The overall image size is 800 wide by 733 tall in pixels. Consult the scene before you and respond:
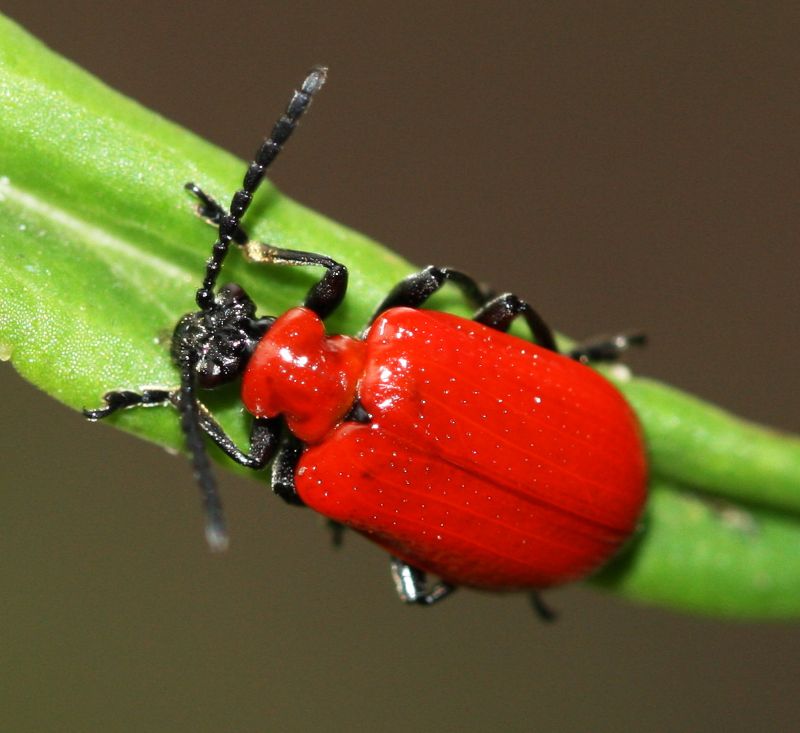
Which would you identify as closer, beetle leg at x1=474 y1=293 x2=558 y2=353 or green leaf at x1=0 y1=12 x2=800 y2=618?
green leaf at x1=0 y1=12 x2=800 y2=618

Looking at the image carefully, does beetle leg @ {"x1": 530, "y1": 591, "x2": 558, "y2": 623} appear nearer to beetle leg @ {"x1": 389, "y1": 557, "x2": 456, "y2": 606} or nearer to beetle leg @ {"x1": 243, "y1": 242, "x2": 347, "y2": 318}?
beetle leg @ {"x1": 389, "y1": 557, "x2": 456, "y2": 606}

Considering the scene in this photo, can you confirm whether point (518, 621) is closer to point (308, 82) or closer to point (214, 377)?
point (214, 377)

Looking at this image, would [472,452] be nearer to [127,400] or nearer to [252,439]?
[252,439]

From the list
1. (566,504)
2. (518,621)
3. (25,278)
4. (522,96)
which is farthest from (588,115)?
(25,278)

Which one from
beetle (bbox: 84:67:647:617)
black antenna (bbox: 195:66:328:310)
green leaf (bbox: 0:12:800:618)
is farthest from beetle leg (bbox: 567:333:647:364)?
black antenna (bbox: 195:66:328:310)

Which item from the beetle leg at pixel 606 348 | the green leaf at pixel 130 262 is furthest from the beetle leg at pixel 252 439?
the beetle leg at pixel 606 348
